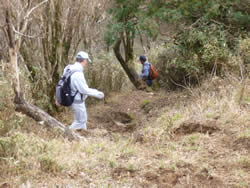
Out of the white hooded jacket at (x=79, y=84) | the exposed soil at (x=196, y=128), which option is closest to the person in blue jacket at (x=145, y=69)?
the white hooded jacket at (x=79, y=84)

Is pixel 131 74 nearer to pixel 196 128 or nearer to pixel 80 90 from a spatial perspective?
pixel 80 90

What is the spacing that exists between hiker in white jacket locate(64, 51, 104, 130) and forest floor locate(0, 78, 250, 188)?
36 centimetres

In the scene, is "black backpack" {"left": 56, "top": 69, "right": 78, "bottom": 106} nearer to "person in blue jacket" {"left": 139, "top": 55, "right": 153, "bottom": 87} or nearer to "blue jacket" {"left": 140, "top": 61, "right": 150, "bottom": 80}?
"person in blue jacket" {"left": 139, "top": 55, "right": 153, "bottom": 87}

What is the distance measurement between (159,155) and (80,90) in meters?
2.36

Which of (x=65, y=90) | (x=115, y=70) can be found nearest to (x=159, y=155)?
(x=65, y=90)

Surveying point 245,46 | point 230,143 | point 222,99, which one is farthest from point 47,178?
point 245,46

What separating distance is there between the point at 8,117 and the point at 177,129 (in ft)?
9.41

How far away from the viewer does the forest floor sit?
4.53 meters

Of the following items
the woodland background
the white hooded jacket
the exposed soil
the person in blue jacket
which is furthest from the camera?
the person in blue jacket

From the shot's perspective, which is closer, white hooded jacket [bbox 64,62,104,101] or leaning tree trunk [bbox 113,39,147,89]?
white hooded jacket [bbox 64,62,104,101]

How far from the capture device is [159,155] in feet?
17.7

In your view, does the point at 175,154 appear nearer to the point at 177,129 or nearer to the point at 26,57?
the point at 177,129

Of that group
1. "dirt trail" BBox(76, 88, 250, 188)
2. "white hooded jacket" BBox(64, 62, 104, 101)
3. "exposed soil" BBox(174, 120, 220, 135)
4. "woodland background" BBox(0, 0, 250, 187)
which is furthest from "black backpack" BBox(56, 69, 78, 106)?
"exposed soil" BBox(174, 120, 220, 135)

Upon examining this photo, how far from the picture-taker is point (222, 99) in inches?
303
